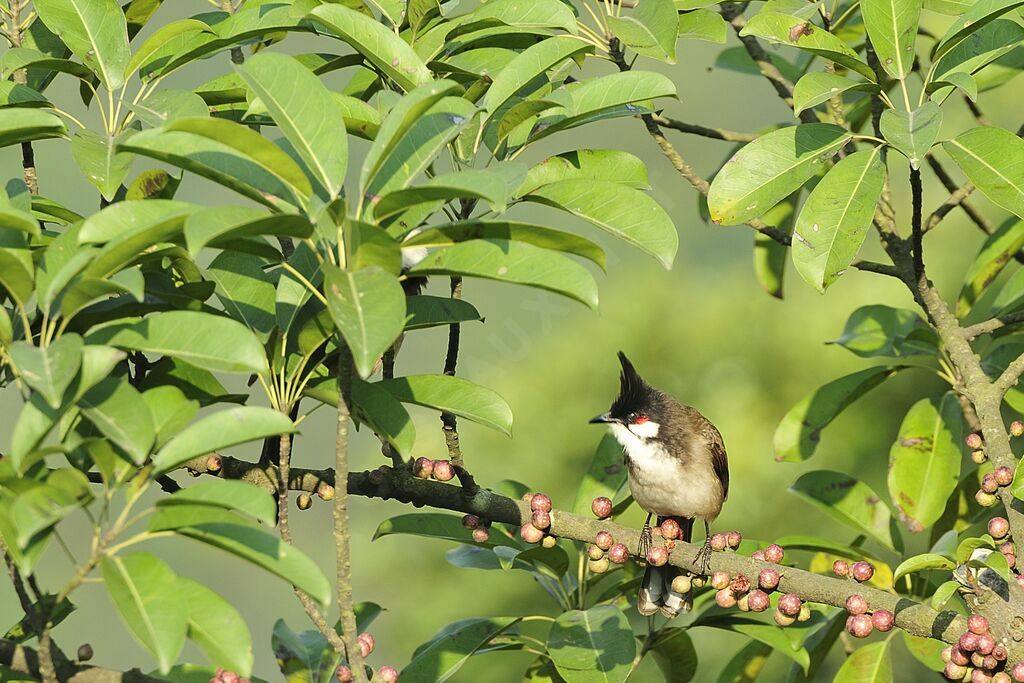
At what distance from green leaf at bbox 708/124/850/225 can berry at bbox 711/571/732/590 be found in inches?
24.4

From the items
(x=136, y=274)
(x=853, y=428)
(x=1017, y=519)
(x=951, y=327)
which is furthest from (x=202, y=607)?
(x=853, y=428)

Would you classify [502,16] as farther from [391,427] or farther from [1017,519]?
[1017,519]

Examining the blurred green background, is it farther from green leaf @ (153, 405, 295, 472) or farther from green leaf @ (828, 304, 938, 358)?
green leaf @ (153, 405, 295, 472)

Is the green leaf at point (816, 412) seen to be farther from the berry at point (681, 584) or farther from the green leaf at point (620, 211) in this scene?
the green leaf at point (620, 211)

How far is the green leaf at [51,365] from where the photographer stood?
3.63ft

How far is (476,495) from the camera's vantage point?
186 centimetres

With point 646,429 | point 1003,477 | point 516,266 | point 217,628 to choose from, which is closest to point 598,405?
point 646,429

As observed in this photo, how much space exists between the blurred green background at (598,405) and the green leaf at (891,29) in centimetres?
502

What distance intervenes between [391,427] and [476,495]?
0.33 metres

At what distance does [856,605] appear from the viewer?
1.80 m

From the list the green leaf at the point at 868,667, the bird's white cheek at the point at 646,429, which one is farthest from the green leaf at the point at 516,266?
the bird's white cheek at the point at 646,429

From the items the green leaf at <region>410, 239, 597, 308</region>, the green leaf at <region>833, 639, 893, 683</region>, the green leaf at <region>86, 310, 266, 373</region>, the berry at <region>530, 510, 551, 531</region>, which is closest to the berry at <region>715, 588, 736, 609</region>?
the berry at <region>530, 510, 551, 531</region>

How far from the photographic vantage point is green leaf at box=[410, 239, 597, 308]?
132 centimetres

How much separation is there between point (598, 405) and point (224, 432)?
301 inches
